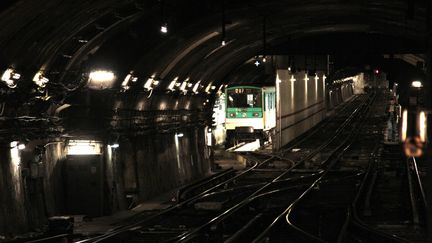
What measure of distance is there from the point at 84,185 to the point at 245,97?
2451 cm

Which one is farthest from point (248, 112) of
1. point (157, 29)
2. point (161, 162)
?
point (157, 29)

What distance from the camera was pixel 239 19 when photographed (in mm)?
22203

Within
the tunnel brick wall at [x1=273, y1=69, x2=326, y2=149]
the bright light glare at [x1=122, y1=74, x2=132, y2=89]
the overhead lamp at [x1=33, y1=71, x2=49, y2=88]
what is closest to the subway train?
the tunnel brick wall at [x1=273, y1=69, x2=326, y2=149]

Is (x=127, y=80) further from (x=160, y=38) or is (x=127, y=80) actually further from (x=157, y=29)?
(x=157, y=29)

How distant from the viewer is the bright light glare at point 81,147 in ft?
67.9

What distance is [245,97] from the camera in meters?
44.4

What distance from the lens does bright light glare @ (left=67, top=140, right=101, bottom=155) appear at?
67.9 ft

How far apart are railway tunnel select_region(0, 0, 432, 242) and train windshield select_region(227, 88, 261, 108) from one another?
11702mm

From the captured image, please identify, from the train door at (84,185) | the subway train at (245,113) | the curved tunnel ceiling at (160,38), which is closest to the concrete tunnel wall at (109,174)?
the train door at (84,185)

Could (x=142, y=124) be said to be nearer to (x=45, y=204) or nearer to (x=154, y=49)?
(x=154, y=49)

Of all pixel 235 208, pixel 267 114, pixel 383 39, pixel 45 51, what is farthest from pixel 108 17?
pixel 267 114

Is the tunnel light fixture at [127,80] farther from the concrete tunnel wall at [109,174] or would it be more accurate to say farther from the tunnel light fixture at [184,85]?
the tunnel light fixture at [184,85]

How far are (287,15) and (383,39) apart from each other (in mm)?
9612

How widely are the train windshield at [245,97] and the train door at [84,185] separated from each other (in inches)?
948
